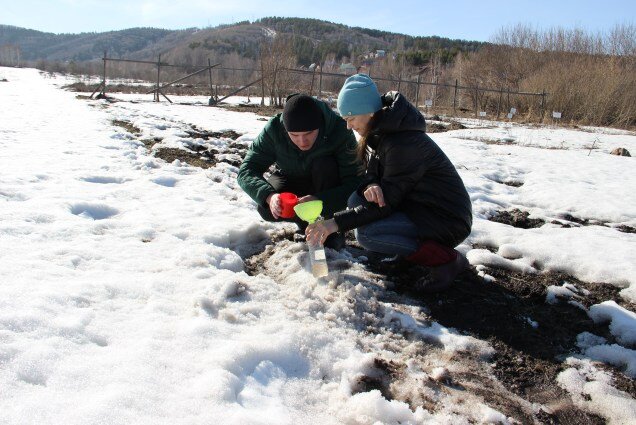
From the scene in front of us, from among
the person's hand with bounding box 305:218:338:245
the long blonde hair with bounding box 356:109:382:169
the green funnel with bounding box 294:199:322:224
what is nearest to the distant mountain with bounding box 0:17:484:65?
the long blonde hair with bounding box 356:109:382:169

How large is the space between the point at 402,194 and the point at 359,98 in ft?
1.76

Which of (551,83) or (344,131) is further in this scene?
(551,83)

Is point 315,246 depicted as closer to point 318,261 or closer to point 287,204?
point 318,261

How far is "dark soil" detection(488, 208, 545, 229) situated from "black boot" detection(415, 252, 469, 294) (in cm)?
166

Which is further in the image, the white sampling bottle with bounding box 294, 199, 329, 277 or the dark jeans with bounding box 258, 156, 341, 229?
the dark jeans with bounding box 258, 156, 341, 229

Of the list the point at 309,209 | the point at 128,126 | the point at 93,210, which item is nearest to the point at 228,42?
the point at 128,126

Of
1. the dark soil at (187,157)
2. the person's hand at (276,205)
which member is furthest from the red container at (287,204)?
the dark soil at (187,157)

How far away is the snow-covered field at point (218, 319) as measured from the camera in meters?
1.45

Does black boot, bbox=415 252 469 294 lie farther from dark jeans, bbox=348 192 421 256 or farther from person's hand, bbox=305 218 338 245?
person's hand, bbox=305 218 338 245

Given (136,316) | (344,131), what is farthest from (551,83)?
(136,316)

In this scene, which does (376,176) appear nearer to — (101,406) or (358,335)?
(358,335)

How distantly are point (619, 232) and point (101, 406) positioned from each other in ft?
12.5

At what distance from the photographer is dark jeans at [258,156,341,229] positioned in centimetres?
281

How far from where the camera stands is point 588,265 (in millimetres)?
2848
